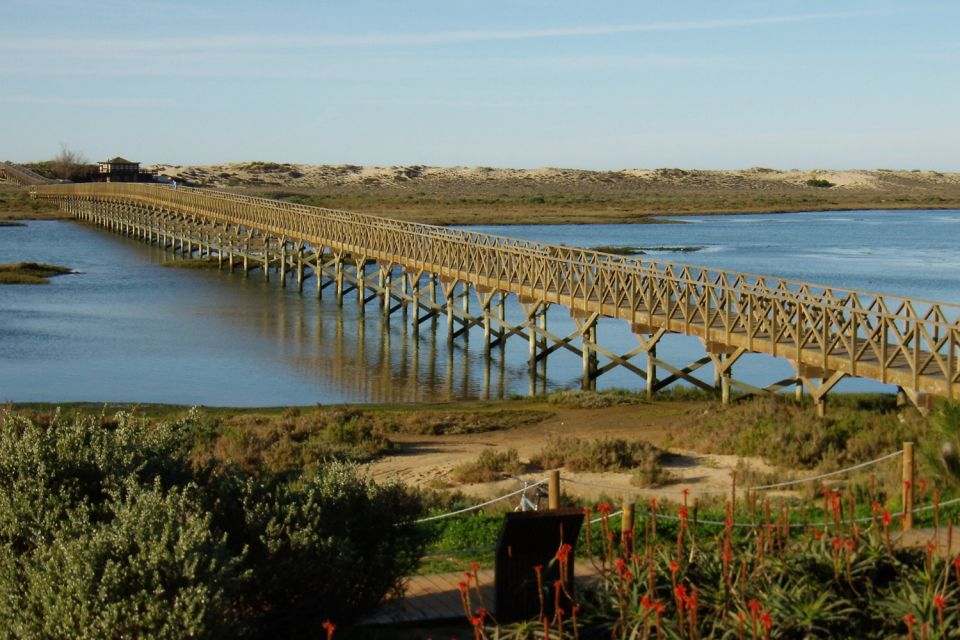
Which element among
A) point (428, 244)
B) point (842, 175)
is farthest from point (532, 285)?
point (842, 175)

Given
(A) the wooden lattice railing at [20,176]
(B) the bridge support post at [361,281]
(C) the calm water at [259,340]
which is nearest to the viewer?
(C) the calm water at [259,340]

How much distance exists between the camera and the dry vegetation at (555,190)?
100812mm

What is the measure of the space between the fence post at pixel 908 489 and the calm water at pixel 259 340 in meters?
15.4

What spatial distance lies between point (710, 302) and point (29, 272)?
113ft

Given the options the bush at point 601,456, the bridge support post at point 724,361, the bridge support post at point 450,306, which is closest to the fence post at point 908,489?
the bush at point 601,456

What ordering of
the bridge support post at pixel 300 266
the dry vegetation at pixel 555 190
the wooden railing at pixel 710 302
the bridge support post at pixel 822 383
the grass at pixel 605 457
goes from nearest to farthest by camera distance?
the grass at pixel 605 457 < the wooden railing at pixel 710 302 < the bridge support post at pixel 822 383 < the bridge support post at pixel 300 266 < the dry vegetation at pixel 555 190

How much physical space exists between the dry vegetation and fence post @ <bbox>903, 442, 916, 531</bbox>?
72.5 metres

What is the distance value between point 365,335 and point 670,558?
2672 centimetres

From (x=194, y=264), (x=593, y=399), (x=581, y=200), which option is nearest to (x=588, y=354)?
(x=593, y=399)

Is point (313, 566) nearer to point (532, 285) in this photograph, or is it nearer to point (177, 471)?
point (177, 471)

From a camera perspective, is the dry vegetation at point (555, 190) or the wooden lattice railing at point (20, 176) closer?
the dry vegetation at point (555, 190)

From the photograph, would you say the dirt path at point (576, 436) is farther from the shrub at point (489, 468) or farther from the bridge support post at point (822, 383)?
the bridge support post at point (822, 383)

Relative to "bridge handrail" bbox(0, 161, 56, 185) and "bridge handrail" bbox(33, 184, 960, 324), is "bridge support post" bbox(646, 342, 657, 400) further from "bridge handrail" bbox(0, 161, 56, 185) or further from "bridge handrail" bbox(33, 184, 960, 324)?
"bridge handrail" bbox(0, 161, 56, 185)

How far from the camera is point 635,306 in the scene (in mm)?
24375
